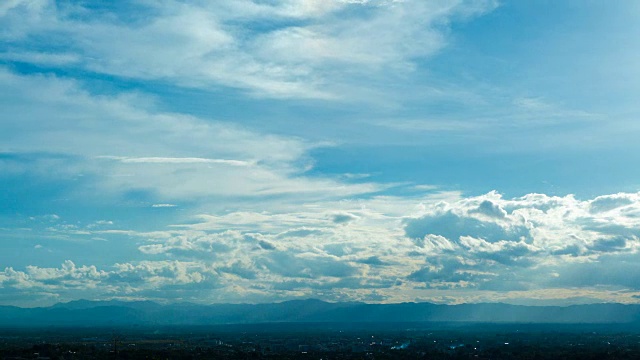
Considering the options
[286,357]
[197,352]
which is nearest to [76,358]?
[197,352]

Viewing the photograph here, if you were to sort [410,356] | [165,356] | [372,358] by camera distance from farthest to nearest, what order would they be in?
[410,356] → [372,358] → [165,356]

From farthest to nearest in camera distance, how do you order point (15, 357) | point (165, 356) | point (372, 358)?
point (372, 358)
point (165, 356)
point (15, 357)

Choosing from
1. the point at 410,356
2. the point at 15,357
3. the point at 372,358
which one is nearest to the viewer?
the point at 15,357

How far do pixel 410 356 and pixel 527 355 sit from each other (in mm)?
30728

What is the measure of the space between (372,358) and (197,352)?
4492 centimetres

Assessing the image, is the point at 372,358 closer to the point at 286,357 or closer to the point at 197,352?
the point at 286,357

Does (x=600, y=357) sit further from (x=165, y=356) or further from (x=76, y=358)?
(x=76, y=358)

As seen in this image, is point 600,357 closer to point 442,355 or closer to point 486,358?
point 486,358

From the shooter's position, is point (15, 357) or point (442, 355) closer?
point (15, 357)

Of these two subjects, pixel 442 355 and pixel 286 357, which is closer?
pixel 286 357

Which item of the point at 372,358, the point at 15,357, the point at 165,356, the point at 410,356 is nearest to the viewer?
the point at 15,357

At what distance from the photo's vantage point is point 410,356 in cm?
18600

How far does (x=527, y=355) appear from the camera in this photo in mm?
184250

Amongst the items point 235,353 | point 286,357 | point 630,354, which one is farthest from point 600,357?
point 235,353
